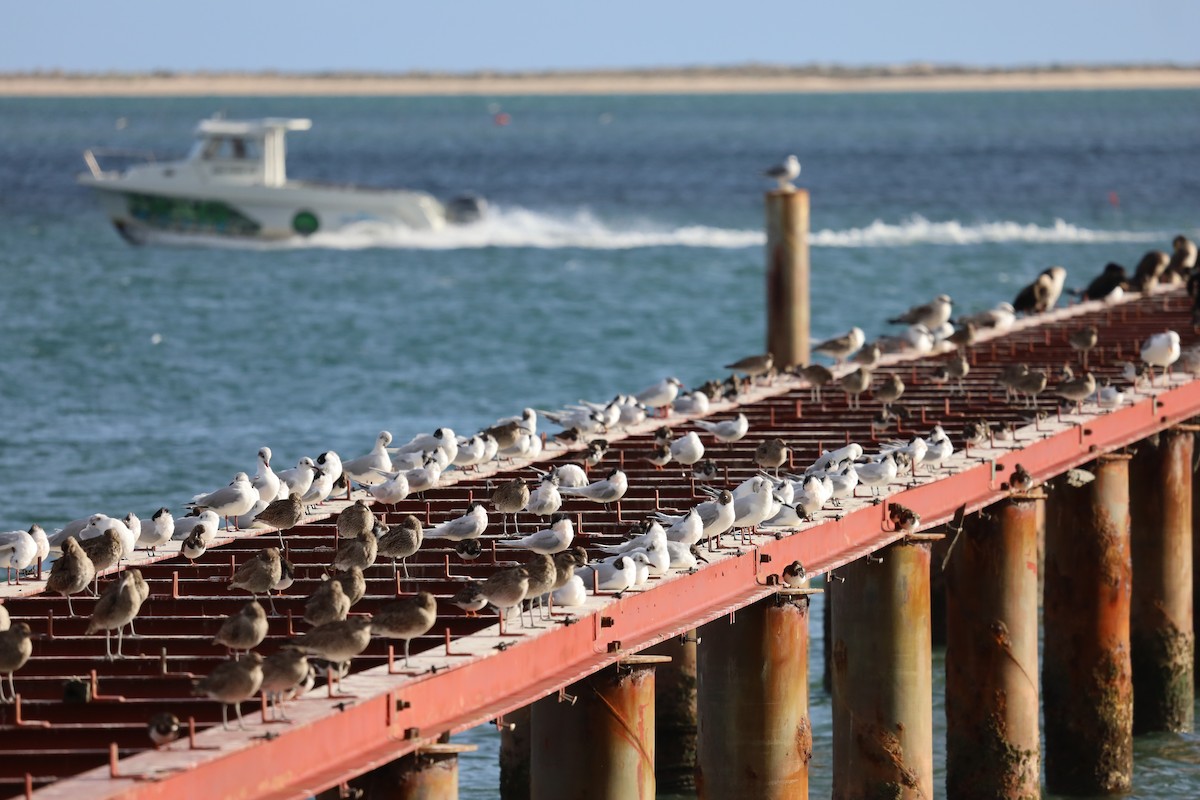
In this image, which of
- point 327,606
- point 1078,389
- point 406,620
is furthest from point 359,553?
point 1078,389

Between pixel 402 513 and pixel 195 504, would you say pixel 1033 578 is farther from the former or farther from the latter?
pixel 195 504

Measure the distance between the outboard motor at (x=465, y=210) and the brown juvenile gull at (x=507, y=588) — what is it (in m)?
77.6

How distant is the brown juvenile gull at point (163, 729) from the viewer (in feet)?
48.0

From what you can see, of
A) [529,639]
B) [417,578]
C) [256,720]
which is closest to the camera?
[256,720]

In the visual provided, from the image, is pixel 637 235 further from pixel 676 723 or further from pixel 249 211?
pixel 676 723

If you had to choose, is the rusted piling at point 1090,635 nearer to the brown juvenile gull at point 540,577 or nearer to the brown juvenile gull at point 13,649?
the brown juvenile gull at point 540,577

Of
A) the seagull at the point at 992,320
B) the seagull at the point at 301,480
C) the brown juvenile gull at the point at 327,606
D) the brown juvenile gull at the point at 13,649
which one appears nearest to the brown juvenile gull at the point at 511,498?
the seagull at the point at 301,480

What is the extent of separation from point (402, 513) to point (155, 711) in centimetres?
709

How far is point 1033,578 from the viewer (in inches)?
908

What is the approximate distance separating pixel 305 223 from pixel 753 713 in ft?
230

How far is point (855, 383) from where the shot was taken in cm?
2945

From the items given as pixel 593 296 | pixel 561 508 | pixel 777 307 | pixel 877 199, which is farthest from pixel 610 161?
pixel 561 508

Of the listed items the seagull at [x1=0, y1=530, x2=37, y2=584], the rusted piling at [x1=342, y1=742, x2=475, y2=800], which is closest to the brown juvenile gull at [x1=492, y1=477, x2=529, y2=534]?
the seagull at [x1=0, y1=530, x2=37, y2=584]

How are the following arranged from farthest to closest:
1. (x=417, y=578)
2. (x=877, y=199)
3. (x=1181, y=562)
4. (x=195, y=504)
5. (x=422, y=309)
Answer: (x=877, y=199), (x=422, y=309), (x=1181, y=562), (x=195, y=504), (x=417, y=578)
